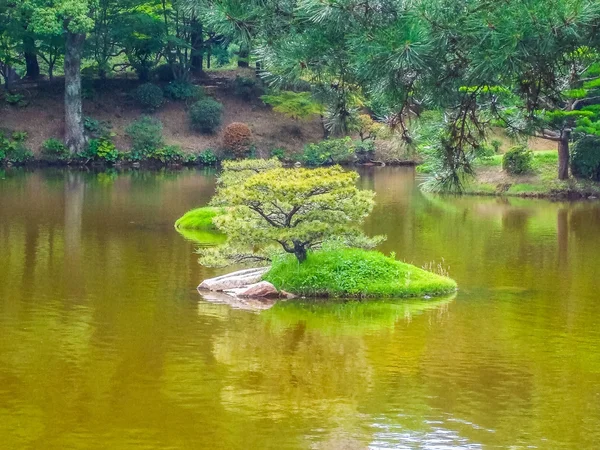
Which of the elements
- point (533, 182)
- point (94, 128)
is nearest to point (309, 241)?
point (533, 182)

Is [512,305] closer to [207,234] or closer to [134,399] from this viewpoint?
[134,399]

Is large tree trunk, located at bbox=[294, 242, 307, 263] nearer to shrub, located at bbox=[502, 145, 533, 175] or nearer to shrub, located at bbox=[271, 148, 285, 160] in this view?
shrub, located at bbox=[502, 145, 533, 175]

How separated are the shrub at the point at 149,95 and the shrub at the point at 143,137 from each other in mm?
2518

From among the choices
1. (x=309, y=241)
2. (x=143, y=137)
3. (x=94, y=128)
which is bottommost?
(x=309, y=241)

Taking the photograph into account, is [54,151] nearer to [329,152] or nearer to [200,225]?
[329,152]

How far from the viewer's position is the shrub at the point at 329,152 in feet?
140

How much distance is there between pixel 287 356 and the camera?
1227 centimetres

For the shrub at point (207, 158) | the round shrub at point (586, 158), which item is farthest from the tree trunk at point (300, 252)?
the shrub at point (207, 158)

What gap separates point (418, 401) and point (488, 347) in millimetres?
2613

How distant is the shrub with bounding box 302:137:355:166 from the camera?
4253 cm

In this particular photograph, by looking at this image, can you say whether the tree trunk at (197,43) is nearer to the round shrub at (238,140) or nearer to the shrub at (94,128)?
the round shrub at (238,140)

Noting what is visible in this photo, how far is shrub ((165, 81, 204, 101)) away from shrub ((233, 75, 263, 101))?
2197 mm

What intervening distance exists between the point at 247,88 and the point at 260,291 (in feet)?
107

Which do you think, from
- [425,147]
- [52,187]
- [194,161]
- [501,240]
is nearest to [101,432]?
[425,147]
